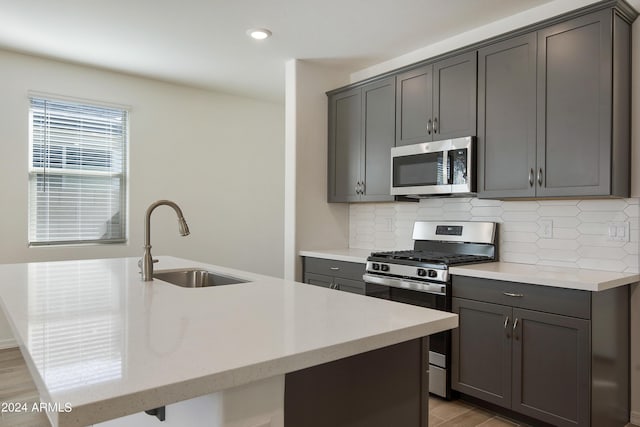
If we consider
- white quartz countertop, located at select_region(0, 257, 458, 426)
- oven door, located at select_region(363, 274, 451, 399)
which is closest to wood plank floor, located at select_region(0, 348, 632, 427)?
oven door, located at select_region(363, 274, 451, 399)

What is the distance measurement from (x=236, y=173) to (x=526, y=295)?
3.64 metres

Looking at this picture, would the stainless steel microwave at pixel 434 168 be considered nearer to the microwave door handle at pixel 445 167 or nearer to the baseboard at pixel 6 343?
the microwave door handle at pixel 445 167

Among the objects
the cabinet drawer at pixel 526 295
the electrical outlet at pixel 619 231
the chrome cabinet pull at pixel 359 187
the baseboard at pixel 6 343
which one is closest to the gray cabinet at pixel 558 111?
the electrical outlet at pixel 619 231

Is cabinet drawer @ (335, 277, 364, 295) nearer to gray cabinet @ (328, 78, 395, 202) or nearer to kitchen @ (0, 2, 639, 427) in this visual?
kitchen @ (0, 2, 639, 427)

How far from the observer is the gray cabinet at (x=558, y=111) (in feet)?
7.86

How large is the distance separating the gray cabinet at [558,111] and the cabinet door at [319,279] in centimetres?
140

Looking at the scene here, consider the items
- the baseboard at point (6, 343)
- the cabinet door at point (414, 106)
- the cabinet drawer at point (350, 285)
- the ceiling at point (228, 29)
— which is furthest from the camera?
the baseboard at point (6, 343)

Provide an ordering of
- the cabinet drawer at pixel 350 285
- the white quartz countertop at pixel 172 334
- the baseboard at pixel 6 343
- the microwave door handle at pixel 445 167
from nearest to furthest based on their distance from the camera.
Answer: the white quartz countertop at pixel 172 334 → the microwave door handle at pixel 445 167 → the cabinet drawer at pixel 350 285 → the baseboard at pixel 6 343

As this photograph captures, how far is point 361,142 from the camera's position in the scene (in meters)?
3.88

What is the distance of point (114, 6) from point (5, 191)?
1973 millimetres

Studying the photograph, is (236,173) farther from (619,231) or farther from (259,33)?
(619,231)

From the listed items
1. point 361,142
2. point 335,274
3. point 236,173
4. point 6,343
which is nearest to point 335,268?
point 335,274

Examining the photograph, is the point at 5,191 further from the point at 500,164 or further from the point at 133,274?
the point at 500,164

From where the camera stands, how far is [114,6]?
2957 mm
